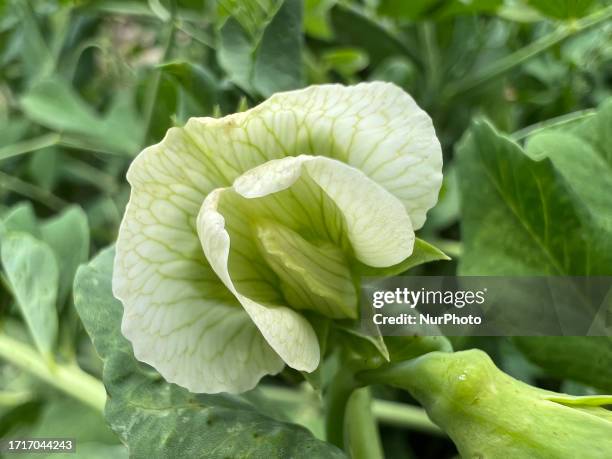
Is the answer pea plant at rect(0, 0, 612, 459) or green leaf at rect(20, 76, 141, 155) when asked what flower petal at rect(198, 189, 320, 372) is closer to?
pea plant at rect(0, 0, 612, 459)

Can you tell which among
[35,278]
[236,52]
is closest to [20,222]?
[35,278]

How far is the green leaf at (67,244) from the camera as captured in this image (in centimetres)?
42

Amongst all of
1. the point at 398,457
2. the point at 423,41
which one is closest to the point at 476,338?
the point at 398,457

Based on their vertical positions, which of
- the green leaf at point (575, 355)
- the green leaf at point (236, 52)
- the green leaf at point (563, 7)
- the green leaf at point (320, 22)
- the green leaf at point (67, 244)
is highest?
the green leaf at point (563, 7)

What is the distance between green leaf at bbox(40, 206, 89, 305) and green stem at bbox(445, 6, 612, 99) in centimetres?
28

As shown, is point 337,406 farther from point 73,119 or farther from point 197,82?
point 73,119

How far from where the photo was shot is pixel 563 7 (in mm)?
412

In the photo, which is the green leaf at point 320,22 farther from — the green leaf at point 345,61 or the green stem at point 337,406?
the green stem at point 337,406

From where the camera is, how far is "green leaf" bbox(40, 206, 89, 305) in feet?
1.37

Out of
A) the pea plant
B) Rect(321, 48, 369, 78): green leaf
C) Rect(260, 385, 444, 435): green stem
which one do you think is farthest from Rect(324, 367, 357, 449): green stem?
Rect(321, 48, 369, 78): green leaf

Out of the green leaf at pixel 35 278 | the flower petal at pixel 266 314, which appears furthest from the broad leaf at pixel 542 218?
the green leaf at pixel 35 278

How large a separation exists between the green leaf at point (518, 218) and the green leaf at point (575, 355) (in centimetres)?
3

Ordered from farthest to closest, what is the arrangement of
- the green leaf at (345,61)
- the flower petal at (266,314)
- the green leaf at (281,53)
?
the green leaf at (345,61) → the green leaf at (281,53) → the flower petal at (266,314)

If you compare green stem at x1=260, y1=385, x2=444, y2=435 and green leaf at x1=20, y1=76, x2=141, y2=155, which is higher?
green leaf at x1=20, y1=76, x2=141, y2=155
